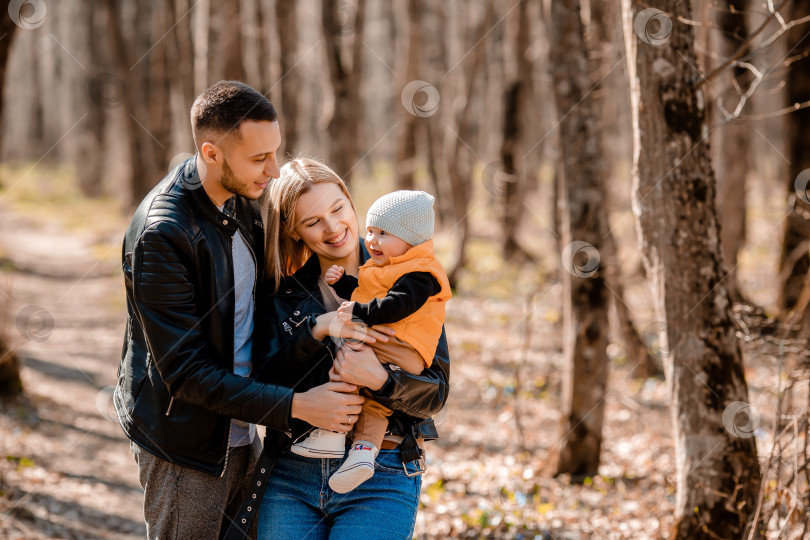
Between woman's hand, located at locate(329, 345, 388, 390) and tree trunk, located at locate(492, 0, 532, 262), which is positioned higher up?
tree trunk, located at locate(492, 0, 532, 262)

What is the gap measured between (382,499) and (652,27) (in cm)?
244

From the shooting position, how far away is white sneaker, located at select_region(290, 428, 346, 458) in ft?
8.05

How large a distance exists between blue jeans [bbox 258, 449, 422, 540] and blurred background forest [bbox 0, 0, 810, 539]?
1422mm

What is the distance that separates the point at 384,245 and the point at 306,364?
52cm

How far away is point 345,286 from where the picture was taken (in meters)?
2.75

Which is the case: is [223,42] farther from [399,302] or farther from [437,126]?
[399,302]

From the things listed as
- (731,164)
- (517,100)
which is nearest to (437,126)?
(517,100)

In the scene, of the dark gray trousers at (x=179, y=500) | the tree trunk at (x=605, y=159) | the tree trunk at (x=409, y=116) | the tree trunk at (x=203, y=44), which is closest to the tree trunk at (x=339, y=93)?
the tree trunk at (x=203, y=44)

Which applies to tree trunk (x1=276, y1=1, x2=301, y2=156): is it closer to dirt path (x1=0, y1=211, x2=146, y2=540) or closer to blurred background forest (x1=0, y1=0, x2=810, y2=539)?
blurred background forest (x1=0, y1=0, x2=810, y2=539)

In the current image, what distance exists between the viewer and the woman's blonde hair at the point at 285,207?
2.69 meters

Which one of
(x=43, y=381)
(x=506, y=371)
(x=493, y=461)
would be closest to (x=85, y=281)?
(x=43, y=381)

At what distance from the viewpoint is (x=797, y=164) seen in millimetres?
7809

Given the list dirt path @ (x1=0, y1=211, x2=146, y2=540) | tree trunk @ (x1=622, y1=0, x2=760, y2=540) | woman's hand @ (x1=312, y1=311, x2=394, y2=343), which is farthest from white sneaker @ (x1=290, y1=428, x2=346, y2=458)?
dirt path @ (x1=0, y1=211, x2=146, y2=540)

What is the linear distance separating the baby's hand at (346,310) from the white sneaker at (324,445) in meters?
0.40
